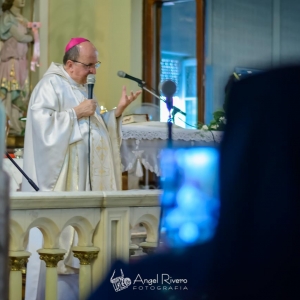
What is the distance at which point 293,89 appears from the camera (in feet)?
3.89

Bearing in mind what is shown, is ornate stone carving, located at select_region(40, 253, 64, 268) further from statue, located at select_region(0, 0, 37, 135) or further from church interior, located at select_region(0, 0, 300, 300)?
statue, located at select_region(0, 0, 37, 135)

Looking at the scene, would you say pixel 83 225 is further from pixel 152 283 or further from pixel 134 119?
pixel 134 119

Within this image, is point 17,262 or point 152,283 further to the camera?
point 17,262

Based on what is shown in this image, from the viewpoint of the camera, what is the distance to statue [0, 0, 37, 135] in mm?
9922

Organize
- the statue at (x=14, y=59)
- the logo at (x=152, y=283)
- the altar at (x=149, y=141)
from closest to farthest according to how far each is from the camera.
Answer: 1. the logo at (x=152, y=283)
2. the altar at (x=149, y=141)
3. the statue at (x=14, y=59)

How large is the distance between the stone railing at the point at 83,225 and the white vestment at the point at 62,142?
1.56 meters

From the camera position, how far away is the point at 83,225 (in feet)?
11.8

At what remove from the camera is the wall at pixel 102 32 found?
1041 centimetres

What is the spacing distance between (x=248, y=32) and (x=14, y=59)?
4.72 metres

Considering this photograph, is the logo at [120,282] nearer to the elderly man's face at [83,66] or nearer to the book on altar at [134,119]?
the elderly man's face at [83,66]

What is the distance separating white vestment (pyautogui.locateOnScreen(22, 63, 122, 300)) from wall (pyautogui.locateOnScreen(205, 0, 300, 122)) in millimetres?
6169

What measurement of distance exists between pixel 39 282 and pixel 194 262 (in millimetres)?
3684

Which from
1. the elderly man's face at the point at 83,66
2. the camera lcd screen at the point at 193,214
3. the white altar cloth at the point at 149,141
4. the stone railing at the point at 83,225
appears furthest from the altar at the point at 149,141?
the camera lcd screen at the point at 193,214

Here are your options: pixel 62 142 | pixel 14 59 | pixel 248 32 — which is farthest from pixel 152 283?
pixel 248 32
